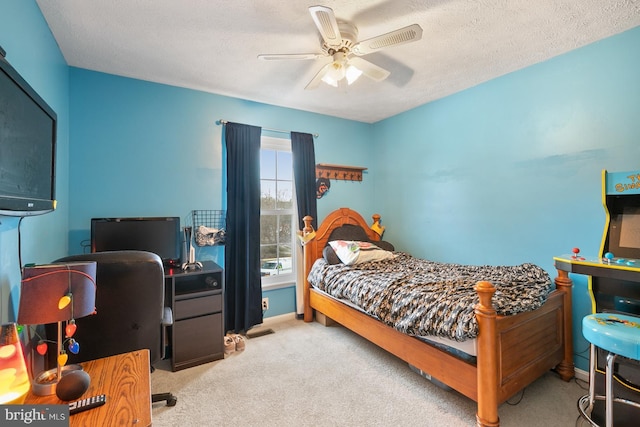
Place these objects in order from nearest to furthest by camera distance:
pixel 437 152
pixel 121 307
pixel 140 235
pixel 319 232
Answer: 1. pixel 121 307
2. pixel 140 235
3. pixel 437 152
4. pixel 319 232

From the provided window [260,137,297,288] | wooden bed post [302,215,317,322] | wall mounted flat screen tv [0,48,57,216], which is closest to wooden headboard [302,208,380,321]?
wooden bed post [302,215,317,322]

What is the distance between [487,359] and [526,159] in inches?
71.6

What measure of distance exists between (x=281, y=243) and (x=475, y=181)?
7.43 ft

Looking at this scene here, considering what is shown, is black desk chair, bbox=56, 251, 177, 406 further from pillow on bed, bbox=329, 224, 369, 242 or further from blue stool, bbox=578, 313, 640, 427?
blue stool, bbox=578, 313, 640, 427

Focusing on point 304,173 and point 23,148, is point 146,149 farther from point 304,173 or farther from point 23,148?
point 304,173

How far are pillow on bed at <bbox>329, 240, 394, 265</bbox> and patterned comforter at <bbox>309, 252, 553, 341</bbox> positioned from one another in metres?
0.08

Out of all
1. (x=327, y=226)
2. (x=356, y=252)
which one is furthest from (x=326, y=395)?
(x=327, y=226)

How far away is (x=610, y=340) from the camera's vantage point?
4.82 ft

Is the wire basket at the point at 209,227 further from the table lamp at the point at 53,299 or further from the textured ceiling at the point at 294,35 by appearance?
the table lamp at the point at 53,299

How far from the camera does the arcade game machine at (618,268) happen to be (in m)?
1.75

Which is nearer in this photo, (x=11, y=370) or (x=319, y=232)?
(x=11, y=370)

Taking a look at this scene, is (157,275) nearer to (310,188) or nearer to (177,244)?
(177,244)

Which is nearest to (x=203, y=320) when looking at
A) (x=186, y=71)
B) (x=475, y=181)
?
(x=186, y=71)

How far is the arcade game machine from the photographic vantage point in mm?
1749
